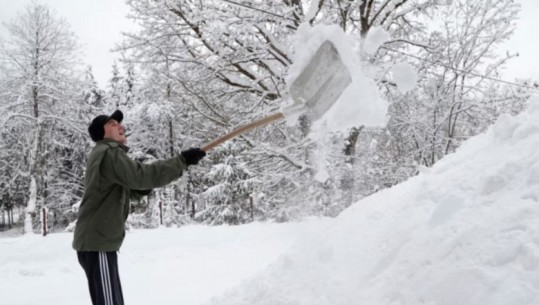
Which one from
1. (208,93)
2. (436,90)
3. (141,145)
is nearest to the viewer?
(208,93)

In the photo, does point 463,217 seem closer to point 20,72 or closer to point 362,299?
point 362,299

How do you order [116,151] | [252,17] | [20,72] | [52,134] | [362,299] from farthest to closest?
[52,134], [20,72], [252,17], [116,151], [362,299]

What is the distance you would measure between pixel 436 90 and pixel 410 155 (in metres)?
1.52

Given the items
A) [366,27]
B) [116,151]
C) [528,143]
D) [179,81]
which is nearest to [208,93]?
[179,81]

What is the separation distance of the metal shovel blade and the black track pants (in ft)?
5.35

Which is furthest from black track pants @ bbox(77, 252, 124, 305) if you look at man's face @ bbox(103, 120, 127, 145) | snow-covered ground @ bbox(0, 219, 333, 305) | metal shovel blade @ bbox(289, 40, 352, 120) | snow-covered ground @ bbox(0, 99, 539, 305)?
metal shovel blade @ bbox(289, 40, 352, 120)

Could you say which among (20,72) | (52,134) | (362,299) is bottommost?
(362,299)

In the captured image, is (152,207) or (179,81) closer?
(179,81)

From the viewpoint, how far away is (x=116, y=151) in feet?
8.94

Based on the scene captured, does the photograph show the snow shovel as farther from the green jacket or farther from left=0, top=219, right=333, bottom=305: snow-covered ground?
left=0, top=219, right=333, bottom=305: snow-covered ground

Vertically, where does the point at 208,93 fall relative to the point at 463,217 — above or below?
above

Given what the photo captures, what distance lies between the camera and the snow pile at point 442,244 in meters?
1.97

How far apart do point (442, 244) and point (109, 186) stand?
6.40 feet

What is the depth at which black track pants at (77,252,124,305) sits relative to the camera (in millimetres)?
2652
